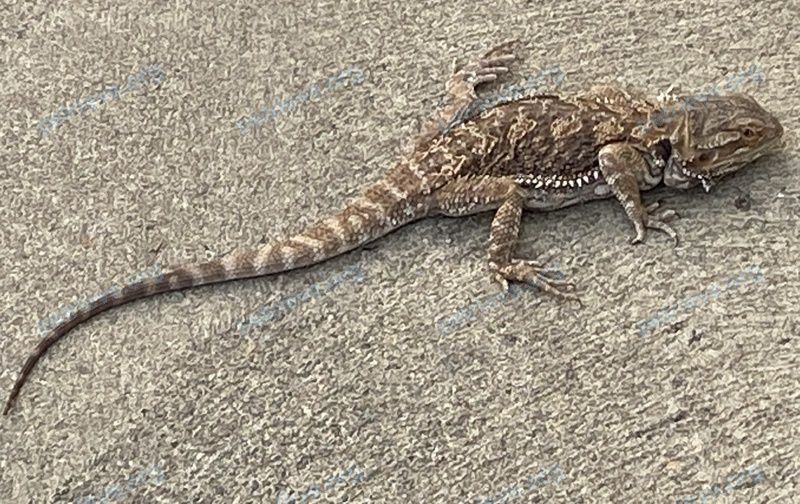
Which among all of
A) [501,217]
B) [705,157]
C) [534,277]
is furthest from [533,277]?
[705,157]

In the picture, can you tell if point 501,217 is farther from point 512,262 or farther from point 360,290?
point 360,290

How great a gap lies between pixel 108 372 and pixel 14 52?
5.31 ft

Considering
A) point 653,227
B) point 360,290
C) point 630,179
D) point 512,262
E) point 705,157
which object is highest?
point 705,157

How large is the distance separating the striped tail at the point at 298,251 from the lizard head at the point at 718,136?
35.4 inches

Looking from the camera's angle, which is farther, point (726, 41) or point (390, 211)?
point (726, 41)

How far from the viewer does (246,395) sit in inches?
138

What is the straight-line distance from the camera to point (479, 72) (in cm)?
411

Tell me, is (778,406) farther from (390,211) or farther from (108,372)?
(108,372)

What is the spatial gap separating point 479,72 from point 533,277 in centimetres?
94

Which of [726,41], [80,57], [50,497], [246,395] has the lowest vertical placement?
[50,497]

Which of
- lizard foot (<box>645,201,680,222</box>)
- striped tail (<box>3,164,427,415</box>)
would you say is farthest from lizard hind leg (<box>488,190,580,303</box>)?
lizard foot (<box>645,201,680,222</box>)

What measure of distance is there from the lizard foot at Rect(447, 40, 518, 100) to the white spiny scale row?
476 millimetres

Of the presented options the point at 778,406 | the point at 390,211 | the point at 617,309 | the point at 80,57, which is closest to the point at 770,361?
the point at 778,406

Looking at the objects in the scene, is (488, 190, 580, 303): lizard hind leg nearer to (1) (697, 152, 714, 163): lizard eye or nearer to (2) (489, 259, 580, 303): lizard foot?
(2) (489, 259, 580, 303): lizard foot
